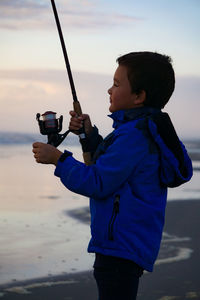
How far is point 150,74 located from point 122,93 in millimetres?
144

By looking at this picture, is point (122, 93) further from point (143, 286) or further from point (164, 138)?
point (143, 286)

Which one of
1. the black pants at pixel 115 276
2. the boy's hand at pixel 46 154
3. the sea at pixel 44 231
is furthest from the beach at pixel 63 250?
the boy's hand at pixel 46 154

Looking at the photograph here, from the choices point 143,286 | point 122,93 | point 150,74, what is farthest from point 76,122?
point 143,286

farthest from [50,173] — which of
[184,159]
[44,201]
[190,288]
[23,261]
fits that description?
[184,159]

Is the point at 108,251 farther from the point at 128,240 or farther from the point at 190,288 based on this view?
the point at 190,288

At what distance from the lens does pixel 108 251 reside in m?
2.28

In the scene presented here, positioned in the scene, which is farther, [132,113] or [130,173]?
[132,113]

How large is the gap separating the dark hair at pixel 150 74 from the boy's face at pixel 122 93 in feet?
0.06

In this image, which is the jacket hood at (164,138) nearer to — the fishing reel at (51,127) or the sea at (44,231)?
the fishing reel at (51,127)

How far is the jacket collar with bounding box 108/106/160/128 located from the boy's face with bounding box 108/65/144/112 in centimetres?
3

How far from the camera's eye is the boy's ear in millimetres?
2395

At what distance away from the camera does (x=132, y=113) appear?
7.81ft

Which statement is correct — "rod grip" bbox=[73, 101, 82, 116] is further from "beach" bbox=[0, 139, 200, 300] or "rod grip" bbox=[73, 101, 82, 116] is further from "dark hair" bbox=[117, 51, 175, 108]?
"beach" bbox=[0, 139, 200, 300]

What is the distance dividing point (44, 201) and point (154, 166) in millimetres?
6427
